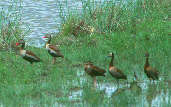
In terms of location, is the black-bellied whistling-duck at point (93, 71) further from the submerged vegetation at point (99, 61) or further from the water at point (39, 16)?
the water at point (39, 16)

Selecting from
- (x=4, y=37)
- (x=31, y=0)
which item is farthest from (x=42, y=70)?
(x=31, y=0)

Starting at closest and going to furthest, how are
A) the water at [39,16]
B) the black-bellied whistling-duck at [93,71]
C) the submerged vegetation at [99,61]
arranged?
the submerged vegetation at [99,61] → the black-bellied whistling-duck at [93,71] → the water at [39,16]

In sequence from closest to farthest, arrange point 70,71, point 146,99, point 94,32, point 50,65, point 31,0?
point 146,99
point 70,71
point 50,65
point 94,32
point 31,0

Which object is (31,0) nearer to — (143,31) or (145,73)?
(143,31)

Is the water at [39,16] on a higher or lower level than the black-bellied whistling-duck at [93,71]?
lower

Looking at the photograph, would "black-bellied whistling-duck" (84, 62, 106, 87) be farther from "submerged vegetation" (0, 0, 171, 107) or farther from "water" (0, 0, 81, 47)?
"water" (0, 0, 81, 47)

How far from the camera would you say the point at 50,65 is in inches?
539

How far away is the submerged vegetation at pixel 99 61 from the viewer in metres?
10.4

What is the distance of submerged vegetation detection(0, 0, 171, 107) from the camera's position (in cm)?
1041

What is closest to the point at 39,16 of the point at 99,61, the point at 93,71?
the point at 99,61

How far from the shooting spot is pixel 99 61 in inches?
539

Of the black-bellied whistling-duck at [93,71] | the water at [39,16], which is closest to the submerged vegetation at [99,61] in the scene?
the black-bellied whistling-duck at [93,71]

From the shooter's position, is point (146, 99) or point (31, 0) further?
point (31, 0)

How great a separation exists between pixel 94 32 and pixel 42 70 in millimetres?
3969
